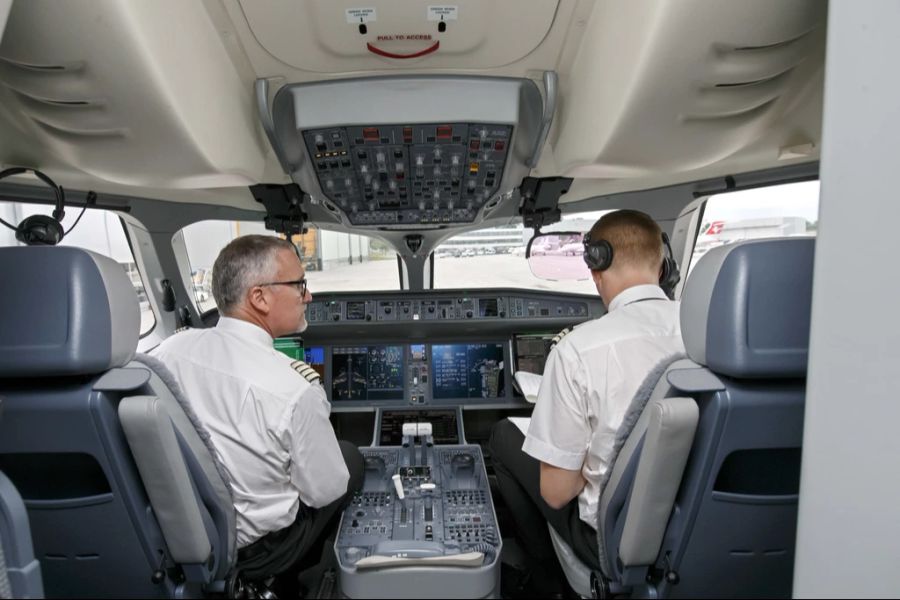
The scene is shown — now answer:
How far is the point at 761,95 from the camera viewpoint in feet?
4.62

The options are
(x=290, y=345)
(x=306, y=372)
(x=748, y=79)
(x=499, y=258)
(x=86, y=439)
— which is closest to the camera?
(x=86, y=439)

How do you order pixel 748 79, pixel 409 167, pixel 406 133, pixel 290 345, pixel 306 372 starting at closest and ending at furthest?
pixel 748 79, pixel 306 372, pixel 406 133, pixel 409 167, pixel 290 345

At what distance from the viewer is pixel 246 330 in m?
1.54

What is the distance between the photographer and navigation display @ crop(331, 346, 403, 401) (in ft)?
10.5

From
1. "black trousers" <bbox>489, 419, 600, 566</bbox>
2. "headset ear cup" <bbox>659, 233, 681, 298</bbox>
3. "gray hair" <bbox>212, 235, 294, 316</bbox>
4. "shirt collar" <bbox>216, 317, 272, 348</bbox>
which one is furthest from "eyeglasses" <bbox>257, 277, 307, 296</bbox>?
"headset ear cup" <bbox>659, 233, 681, 298</bbox>

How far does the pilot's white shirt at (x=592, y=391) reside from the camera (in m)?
1.34

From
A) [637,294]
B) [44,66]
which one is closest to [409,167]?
[637,294]

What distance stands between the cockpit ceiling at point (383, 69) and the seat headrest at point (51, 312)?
494mm

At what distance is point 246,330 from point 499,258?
92.9 inches

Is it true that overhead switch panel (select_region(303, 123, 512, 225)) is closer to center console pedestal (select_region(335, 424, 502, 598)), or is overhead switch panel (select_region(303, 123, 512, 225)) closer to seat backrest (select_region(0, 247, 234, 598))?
seat backrest (select_region(0, 247, 234, 598))

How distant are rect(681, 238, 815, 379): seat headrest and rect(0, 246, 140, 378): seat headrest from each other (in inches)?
52.1

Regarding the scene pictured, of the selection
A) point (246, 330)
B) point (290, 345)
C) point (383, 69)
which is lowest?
point (290, 345)

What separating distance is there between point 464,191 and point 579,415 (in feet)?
4.40

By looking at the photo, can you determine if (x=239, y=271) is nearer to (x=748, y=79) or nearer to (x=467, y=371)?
(x=748, y=79)
